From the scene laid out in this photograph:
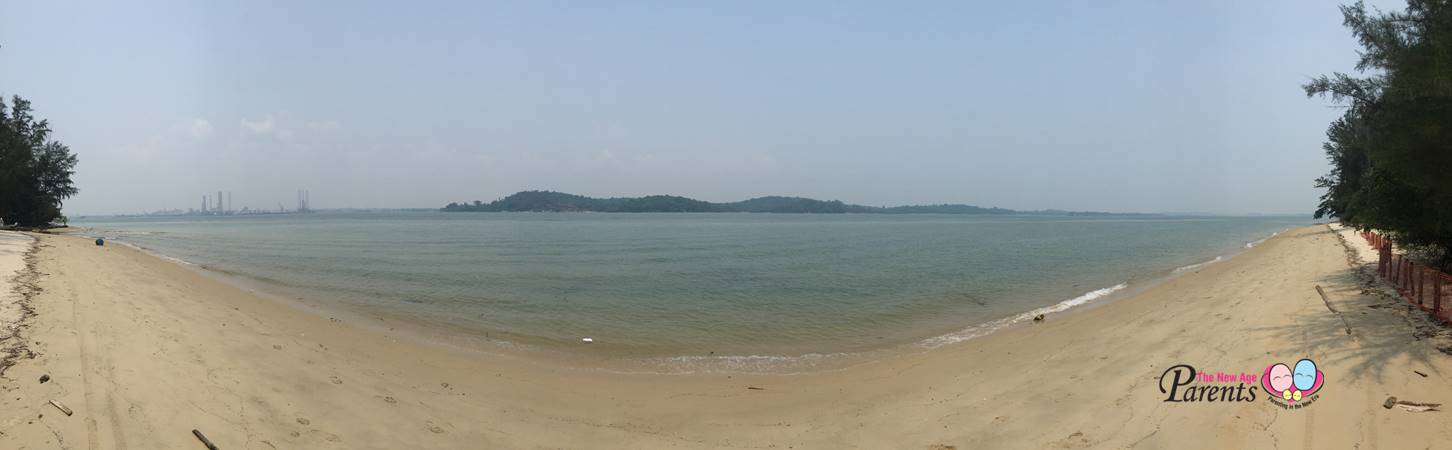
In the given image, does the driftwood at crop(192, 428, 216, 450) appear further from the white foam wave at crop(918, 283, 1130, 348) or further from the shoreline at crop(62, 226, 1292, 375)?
the white foam wave at crop(918, 283, 1130, 348)

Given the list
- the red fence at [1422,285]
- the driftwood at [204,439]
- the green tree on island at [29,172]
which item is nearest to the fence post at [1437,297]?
the red fence at [1422,285]

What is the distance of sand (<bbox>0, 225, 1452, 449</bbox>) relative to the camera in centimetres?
648

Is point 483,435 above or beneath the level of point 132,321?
beneath

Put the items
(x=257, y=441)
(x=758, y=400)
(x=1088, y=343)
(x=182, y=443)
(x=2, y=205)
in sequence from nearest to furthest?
(x=182, y=443) → (x=257, y=441) → (x=758, y=400) → (x=1088, y=343) → (x=2, y=205)

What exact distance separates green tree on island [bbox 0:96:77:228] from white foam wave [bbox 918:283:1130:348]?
208 ft

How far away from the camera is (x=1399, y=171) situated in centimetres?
1019

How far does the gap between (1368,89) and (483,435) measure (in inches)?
652

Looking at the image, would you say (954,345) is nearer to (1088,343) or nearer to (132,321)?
(1088,343)

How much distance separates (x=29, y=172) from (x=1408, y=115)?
7652cm

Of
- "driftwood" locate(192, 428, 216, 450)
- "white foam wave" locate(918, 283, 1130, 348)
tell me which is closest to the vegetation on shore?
"white foam wave" locate(918, 283, 1130, 348)

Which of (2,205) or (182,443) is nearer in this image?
(182,443)

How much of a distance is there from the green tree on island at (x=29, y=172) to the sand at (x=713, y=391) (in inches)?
1960

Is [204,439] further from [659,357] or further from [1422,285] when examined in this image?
[1422,285]

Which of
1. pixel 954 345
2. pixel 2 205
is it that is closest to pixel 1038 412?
pixel 954 345
